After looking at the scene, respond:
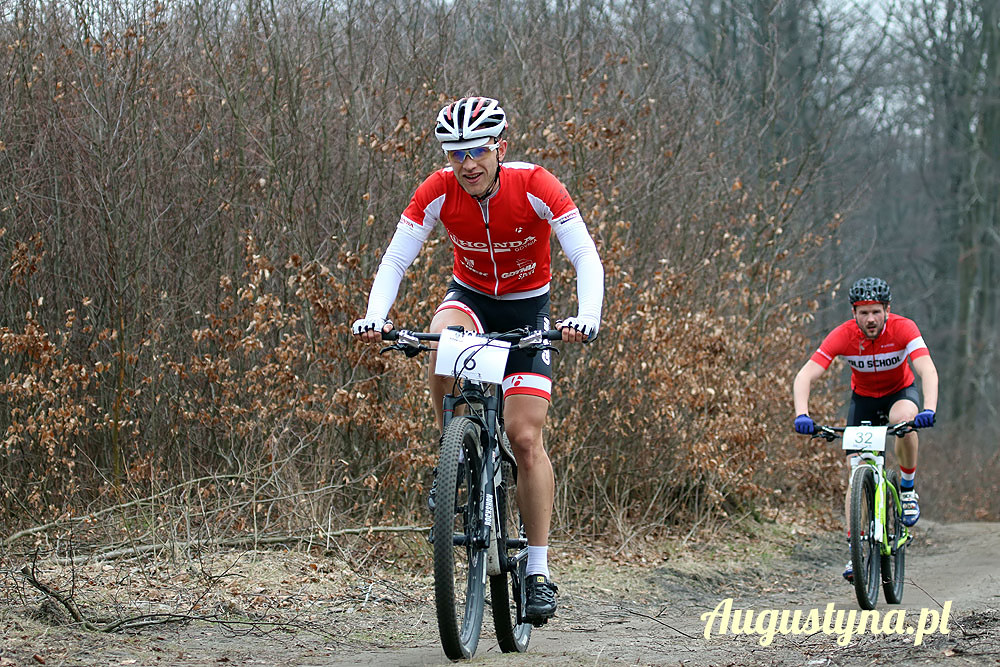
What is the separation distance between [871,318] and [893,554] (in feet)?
5.44

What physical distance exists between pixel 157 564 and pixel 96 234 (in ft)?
11.2

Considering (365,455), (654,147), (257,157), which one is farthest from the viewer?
(654,147)

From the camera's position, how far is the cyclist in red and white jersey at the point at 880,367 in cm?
852

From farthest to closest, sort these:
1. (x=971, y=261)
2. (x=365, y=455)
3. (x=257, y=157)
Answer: (x=971, y=261), (x=257, y=157), (x=365, y=455)

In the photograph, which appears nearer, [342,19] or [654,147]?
[342,19]

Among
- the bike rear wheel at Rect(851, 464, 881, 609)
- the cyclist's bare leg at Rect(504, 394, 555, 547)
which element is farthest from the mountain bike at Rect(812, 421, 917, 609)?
the cyclist's bare leg at Rect(504, 394, 555, 547)

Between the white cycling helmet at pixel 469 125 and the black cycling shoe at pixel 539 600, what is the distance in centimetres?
205

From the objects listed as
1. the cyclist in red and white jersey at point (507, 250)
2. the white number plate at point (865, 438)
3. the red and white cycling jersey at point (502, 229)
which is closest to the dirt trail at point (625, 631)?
the cyclist in red and white jersey at point (507, 250)

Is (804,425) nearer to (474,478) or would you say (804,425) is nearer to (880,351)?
(880,351)

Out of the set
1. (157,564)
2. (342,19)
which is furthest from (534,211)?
(342,19)

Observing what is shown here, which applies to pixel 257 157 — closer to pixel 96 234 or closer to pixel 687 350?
pixel 96 234

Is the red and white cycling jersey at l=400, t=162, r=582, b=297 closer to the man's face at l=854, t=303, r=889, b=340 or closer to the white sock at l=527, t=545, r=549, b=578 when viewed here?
the white sock at l=527, t=545, r=549, b=578

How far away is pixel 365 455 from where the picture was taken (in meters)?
9.52

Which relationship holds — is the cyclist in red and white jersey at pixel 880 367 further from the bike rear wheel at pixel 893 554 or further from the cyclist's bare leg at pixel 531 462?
the cyclist's bare leg at pixel 531 462
